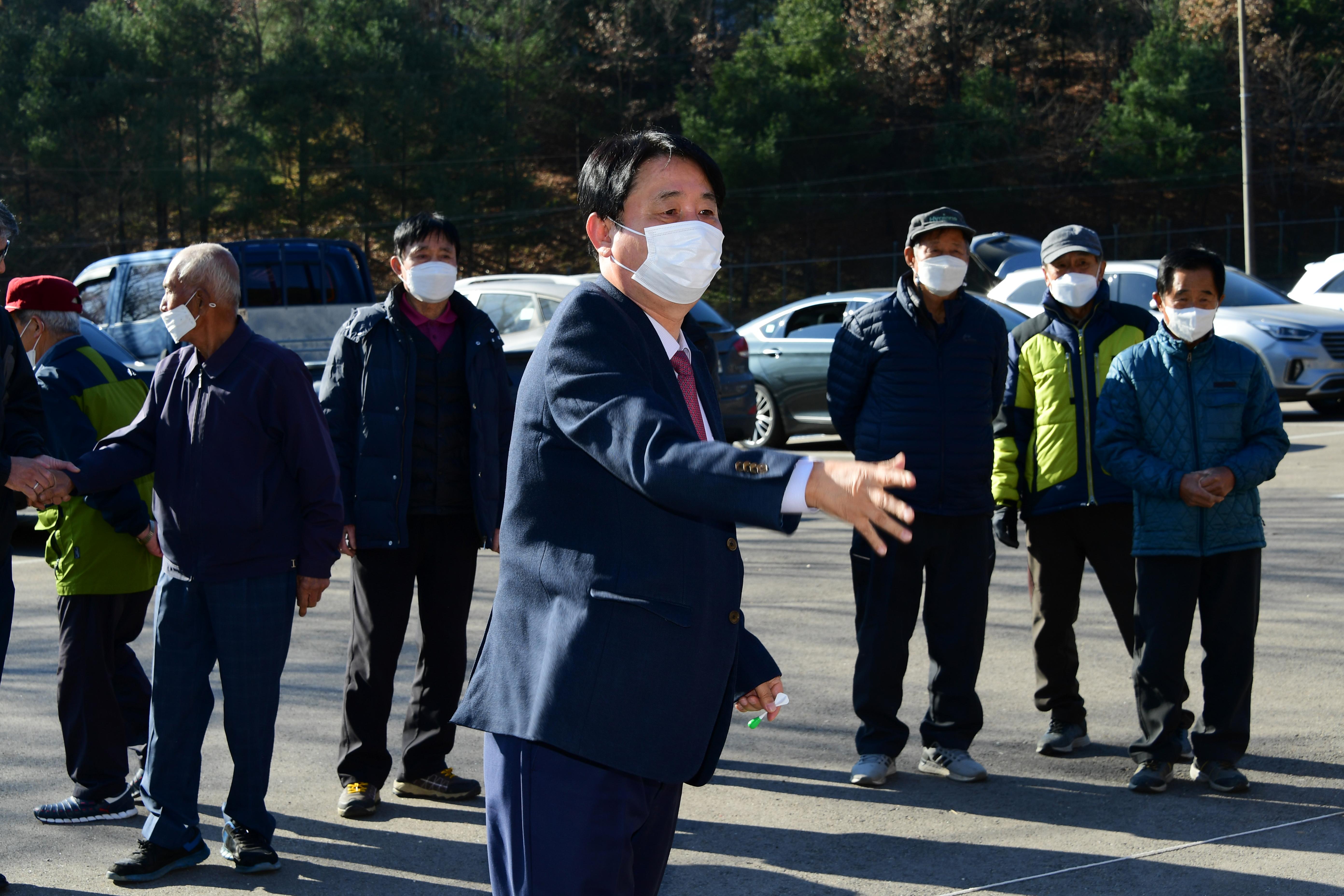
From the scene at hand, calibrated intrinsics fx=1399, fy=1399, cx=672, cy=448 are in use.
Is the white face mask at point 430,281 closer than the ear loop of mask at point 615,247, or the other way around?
the ear loop of mask at point 615,247

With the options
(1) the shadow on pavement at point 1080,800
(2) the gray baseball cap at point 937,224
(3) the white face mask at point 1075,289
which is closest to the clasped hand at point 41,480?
(1) the shadow on pavement at point 1080,800

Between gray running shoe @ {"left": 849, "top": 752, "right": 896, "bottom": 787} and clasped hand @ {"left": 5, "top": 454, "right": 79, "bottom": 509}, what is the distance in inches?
114

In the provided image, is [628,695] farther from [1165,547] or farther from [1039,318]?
[1039,318]

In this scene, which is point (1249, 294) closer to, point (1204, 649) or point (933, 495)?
point (1204, 649)

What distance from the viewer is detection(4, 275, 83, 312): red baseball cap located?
16.5 ft

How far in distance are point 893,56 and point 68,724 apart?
1763 inches

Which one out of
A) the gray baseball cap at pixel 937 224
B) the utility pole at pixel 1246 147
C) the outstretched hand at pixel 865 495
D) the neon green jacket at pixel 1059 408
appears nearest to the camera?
the outstretched hand at pixel 865 495

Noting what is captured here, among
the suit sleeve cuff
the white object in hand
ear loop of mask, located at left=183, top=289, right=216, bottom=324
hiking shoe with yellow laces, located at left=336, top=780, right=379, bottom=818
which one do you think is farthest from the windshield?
the suit sleeve cuff

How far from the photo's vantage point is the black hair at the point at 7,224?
14.4 feet

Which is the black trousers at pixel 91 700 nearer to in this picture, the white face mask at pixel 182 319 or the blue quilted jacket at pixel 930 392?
the white face mask at pixel 182 319

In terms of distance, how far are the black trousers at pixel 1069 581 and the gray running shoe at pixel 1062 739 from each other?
30 mm

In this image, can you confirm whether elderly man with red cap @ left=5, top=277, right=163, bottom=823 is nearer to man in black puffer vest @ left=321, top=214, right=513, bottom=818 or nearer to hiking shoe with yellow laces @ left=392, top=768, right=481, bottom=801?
man in black puffer vest @ left=321, top=214, right=513, bottom=818

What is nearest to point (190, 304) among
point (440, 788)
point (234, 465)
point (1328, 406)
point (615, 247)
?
point (234, 465)

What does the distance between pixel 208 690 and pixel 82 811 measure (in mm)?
888
